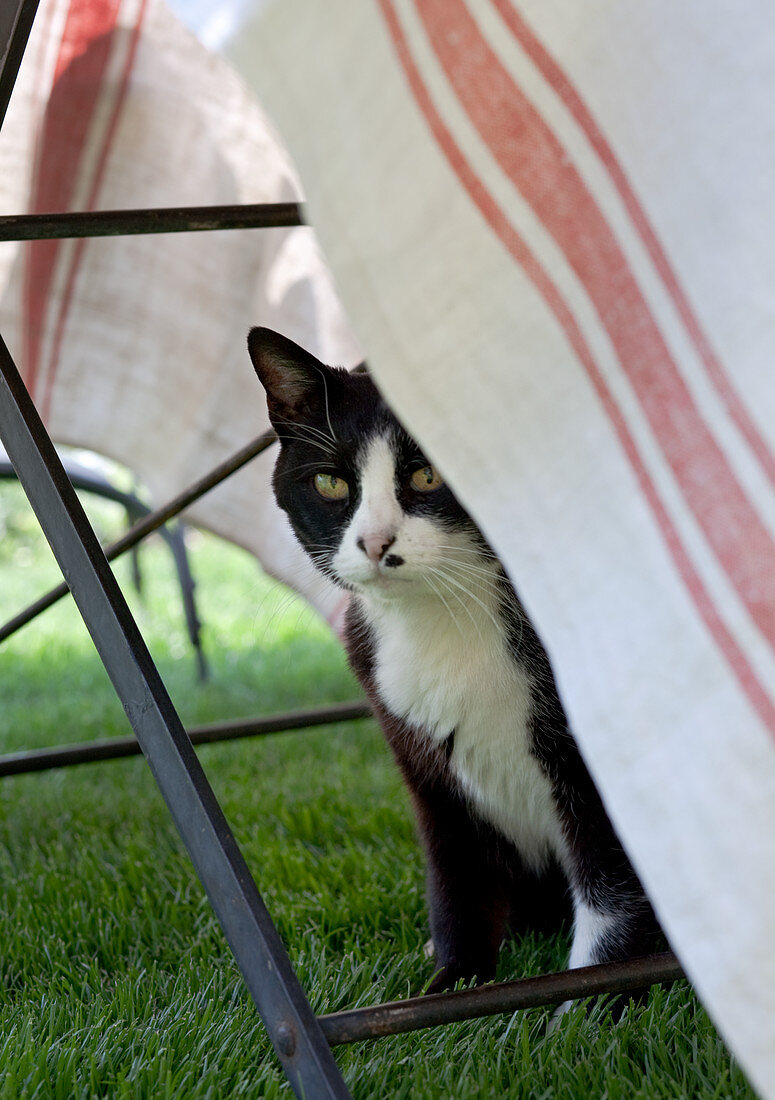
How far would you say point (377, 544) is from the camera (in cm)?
98

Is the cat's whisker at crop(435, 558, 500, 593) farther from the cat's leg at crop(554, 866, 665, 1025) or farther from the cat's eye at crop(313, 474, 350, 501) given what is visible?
the cat's leg at crop(554, 866, 665, 1025)

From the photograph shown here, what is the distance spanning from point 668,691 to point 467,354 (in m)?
0.20

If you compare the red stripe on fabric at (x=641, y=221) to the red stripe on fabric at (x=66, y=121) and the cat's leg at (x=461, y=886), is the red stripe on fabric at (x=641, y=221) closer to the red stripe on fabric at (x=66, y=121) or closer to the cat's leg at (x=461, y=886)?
the cat's leg at (x=461, y=886)

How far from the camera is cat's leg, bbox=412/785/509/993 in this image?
111 cm

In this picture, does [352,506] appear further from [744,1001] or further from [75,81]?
[75,81]

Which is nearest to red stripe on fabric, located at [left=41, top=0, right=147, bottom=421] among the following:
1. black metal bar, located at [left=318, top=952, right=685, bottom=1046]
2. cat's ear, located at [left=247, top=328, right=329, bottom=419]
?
cat's ear, located at [left=247, top=328, right=329, bottom=419]

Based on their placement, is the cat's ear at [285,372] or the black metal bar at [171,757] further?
the cat's ear at [285,372]

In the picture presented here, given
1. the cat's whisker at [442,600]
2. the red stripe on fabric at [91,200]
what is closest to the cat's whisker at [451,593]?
the cat's whisker at [442,600]

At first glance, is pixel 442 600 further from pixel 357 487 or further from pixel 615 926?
pixel 615 926

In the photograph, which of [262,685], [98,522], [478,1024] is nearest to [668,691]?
[478,1024]

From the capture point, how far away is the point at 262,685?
9.18ft

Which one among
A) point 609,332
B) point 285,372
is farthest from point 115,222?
point 609,332

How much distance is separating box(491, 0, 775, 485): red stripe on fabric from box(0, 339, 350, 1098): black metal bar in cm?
48

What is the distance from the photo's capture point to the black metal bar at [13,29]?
0.80 metres
